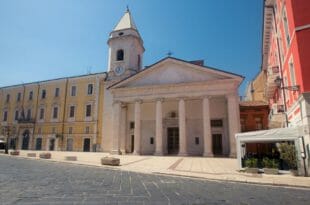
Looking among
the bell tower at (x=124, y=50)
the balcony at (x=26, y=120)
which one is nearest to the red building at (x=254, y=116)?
the bell tower at (x=124, y=50)

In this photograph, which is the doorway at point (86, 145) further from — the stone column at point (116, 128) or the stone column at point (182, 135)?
the stone column at point (182, 135)

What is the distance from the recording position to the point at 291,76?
12.2m

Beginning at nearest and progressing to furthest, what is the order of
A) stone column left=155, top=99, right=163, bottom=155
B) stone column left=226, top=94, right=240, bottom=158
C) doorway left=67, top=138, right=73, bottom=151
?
1. stone column left=226, top=94, right=240, bottom=158
2. stone column left=155, top=99, right=163, bottom=155
3. doorway left=67, top=138, right=73, bottom=151

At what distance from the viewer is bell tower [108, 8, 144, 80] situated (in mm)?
31547

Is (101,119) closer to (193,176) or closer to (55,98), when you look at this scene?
(55,98)

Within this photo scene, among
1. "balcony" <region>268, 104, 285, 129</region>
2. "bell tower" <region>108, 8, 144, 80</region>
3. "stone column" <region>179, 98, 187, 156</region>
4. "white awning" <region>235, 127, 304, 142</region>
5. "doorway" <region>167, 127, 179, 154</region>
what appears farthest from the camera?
"bell tower" <region>108, 8, 144, 80</region>

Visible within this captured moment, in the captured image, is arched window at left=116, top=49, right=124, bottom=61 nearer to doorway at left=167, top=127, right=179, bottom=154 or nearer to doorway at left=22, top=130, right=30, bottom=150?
Answer: doorway at left=167, top=127, right=179, bottom=154

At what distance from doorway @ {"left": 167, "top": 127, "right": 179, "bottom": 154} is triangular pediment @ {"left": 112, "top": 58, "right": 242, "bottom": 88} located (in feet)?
20.1

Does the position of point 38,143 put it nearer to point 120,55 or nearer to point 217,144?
point 120,55

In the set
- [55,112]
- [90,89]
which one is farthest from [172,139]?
[55,112]

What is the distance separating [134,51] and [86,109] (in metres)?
11.4

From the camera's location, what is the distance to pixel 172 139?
2692 centimetres

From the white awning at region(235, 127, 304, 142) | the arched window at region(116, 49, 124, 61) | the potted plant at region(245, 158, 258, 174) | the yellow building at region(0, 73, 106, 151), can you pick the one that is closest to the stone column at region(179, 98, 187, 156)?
the white awning at region(235, 127, 304, 142)

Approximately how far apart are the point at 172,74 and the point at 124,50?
10.3 metres
